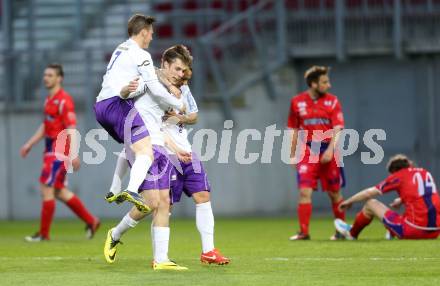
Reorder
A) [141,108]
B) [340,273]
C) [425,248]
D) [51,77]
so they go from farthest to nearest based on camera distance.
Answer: [51,77]
[425,248]
[141,108]
[340,273]

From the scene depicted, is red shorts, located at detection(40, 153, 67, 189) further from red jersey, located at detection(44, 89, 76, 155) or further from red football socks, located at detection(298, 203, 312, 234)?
red football socks, located at detection(298, 203, 312, 234)

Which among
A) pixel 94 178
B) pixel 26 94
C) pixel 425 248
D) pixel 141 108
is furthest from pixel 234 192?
pixel 141 108

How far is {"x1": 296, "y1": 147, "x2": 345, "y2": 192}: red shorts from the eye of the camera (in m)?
13.6

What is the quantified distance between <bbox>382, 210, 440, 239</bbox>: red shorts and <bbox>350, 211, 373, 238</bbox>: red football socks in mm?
313

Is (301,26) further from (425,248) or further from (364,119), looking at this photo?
(425,248)

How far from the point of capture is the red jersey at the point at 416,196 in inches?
496

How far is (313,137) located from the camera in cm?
1364

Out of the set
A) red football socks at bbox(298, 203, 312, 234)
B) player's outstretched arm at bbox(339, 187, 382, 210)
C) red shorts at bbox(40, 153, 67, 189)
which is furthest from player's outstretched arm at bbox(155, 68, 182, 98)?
red shorts at bbox(40, 153, 67, 189)

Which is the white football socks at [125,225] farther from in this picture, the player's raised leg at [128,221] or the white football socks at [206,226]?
the white football socks at [206,226]

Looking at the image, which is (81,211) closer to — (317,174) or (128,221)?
(317,174)

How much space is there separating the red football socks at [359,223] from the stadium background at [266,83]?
7464 millimetres

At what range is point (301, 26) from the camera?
21.3 metres

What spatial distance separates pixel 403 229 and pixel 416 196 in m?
0.39

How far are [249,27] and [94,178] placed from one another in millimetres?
3776
